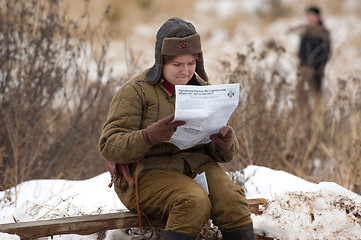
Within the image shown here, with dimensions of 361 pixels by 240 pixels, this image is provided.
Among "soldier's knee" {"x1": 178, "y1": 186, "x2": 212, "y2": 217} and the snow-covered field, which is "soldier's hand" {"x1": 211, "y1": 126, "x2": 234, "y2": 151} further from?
the snow-covered field

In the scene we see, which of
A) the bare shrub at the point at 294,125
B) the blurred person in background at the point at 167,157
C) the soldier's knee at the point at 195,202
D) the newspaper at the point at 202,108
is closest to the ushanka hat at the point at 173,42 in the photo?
the blurred person in background at the point at 167,157

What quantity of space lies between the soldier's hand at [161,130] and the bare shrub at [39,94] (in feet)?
6.84

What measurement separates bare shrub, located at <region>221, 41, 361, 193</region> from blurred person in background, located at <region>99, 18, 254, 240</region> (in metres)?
1.67

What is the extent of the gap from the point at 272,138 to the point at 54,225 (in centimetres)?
317

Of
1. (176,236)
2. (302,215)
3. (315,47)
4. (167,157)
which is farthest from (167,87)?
(315,47)

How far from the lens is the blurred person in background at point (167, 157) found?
261cm

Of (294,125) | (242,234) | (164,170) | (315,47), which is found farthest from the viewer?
(315,47)

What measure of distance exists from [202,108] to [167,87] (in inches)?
15.5

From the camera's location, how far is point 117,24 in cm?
1742

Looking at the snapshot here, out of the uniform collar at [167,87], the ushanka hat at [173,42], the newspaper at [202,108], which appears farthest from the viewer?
the uniform collar at [167,87]

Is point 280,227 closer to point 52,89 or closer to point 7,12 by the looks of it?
point 52,89

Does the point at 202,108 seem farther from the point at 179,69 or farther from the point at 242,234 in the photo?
the point at 242,234

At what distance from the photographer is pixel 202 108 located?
254cm

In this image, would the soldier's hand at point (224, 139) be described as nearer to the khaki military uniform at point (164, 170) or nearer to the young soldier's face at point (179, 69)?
the khaki military uniform at point (164, 170)
